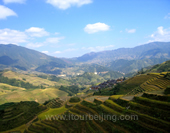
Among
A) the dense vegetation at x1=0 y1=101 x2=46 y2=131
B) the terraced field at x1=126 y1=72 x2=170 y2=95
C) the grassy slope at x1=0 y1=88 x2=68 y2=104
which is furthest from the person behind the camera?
the grassy slope at x1=0 y1=88 x2=68 y2=104

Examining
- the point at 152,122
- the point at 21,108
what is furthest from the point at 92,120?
the point at 21,108

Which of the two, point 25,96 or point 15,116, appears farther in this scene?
point 25,96

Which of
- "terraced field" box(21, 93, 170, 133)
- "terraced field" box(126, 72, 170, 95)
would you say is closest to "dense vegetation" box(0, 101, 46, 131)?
"terraced field" box(21, 93, 170, 133)

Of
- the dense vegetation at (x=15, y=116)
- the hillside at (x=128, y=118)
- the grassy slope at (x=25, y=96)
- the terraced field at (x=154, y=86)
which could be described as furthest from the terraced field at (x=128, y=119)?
the grassy slope at (x=25, y=96)

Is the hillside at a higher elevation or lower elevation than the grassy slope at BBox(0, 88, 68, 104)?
higher

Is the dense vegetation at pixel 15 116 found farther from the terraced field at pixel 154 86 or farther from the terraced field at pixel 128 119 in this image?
the terraced field at pixel 154 86

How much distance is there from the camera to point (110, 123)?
3141 centimetres

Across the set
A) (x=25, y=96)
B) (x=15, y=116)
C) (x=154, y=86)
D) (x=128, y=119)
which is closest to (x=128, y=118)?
(x=128, y=119)

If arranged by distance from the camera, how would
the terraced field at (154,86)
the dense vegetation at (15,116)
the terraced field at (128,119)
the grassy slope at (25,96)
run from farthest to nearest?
1. the grassy slope at (25,96)
2. the dense vegetation at (15,116)
3. the terraced field at (154,86)
4. the terraced field at (128,119)

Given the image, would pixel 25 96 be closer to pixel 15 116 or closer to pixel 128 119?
pixel 15 116

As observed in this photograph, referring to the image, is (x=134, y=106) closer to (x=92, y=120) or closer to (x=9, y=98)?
(x=92, y=120)

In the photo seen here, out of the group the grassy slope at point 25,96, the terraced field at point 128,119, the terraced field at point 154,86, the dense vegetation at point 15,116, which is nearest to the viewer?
the terraced field at point 128,119

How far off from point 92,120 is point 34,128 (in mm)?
28165

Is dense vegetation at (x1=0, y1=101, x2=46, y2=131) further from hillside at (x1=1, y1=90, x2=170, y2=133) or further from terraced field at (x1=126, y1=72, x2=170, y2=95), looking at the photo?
terraced field at (x1=126, y1=72, x2=170, y2=95)
